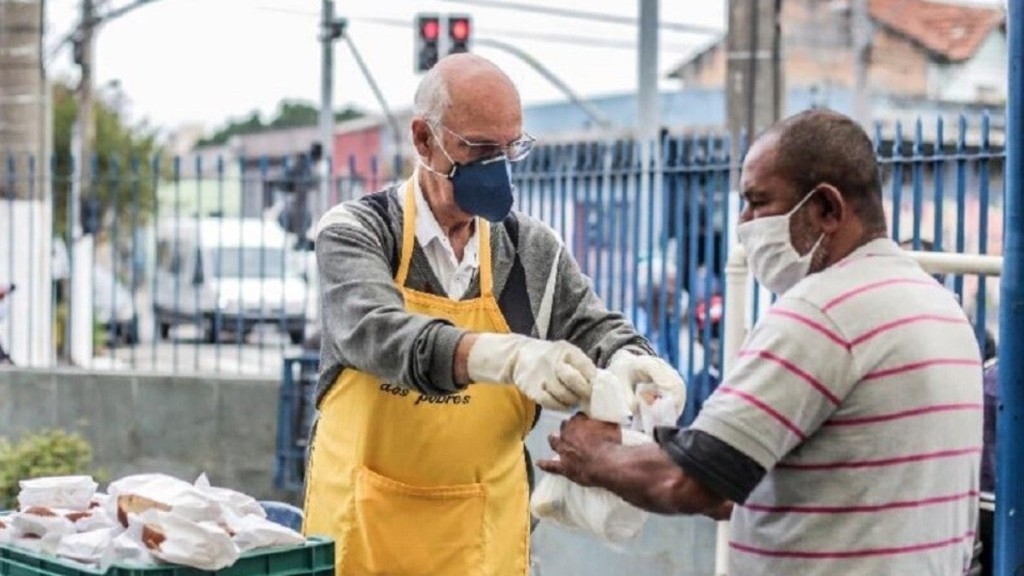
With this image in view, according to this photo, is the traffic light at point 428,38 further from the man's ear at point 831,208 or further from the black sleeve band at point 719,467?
the black sleeve band at point 719,467

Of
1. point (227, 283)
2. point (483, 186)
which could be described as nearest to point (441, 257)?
point (483, 186)

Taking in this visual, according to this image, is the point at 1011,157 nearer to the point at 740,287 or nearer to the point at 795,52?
the point at 740,287

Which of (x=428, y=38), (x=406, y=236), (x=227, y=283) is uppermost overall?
(x=428, y=38)

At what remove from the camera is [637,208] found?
8.51 m

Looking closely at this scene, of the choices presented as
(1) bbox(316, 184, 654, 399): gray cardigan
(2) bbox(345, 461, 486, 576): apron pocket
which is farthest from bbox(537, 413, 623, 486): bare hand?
(2) bbox(345, 461, 486, 576): apron pocket

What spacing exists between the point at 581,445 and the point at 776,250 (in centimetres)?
49

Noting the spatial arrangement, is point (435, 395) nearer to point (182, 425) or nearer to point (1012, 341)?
point (1012, 341)

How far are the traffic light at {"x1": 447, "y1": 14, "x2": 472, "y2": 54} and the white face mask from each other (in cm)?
1295

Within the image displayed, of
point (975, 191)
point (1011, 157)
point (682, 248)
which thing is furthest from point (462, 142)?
point (682, 248)

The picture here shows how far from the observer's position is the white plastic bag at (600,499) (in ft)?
11.0

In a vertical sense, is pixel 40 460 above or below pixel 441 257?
below

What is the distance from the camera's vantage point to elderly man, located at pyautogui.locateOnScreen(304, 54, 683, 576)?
391 cm

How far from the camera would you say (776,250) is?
323 cm

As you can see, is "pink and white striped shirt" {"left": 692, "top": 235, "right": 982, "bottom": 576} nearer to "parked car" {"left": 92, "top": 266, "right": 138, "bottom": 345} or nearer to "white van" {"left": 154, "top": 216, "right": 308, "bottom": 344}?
"white van" {"left": 154, "top": 216, "right": 308, "bottom": 344}
